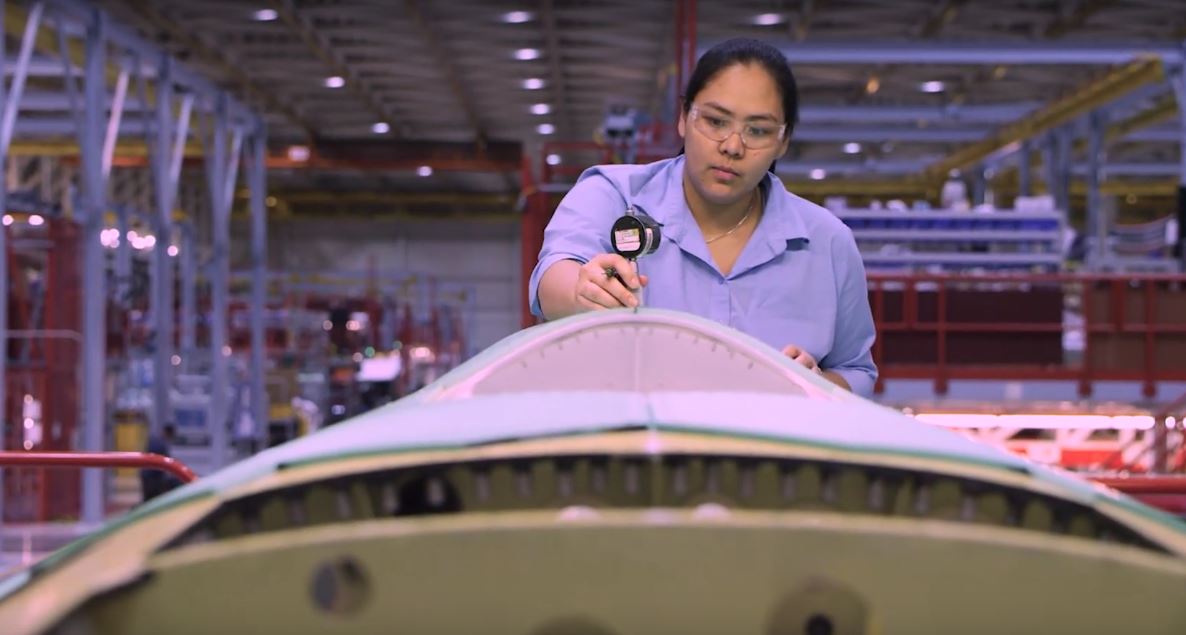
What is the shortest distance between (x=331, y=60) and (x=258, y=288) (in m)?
4.22

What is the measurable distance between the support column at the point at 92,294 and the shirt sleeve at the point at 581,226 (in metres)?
12.8

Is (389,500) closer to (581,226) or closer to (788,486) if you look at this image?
(788,486)

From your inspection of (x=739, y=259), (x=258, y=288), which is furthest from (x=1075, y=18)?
(x=739, y=259)

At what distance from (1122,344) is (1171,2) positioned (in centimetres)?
793

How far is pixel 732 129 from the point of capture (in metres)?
3.12

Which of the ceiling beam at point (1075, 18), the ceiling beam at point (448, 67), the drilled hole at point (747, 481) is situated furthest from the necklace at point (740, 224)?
the ceiling beam at point (1075, 18)

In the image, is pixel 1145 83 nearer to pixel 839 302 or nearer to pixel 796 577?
pixel 839 302

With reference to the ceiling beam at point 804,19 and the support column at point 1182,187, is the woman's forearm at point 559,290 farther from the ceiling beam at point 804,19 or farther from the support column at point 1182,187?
the ceiling beam at point 804,19

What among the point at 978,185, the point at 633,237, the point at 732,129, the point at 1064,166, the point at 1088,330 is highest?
the point at 978,185

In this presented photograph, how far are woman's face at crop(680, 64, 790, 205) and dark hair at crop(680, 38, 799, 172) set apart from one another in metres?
0.02

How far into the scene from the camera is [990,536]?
136 centimetres

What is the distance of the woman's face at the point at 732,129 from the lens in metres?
3.12

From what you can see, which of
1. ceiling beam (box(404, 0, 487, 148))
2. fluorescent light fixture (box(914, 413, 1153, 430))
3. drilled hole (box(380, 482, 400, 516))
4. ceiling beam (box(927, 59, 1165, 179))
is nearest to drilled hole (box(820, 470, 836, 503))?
drilled hole (box(380, 482, 400, 516))

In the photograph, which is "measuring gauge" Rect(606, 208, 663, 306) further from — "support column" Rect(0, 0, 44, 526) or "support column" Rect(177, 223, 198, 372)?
"support column" Rect(177, 223, 198, 372)
